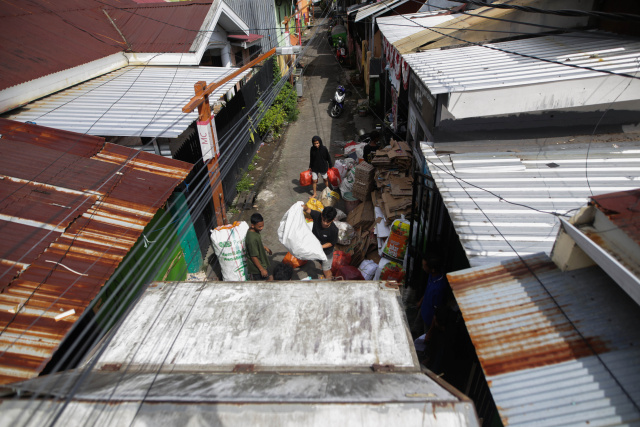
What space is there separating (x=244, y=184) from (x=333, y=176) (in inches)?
106

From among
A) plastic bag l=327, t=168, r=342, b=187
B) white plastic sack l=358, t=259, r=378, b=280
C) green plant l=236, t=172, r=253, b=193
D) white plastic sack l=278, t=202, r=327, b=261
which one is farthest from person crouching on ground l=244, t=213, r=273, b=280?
green plant l=236, t=172, r=253, b=193

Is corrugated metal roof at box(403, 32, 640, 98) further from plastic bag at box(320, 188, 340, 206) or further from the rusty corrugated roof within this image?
plastic bag at box(320, 188, 340, 206)

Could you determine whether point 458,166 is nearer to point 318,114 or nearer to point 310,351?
point 310,351

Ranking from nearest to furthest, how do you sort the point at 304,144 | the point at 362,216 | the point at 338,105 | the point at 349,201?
the point at 362,216, the point at 349,201, the point at 304,144, the point at 338,105

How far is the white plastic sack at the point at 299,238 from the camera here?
20.1 ft

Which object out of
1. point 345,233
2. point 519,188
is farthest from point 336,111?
point 519,188

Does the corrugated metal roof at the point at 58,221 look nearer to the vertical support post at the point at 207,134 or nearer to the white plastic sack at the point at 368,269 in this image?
the vertical support post at the point at 207,134

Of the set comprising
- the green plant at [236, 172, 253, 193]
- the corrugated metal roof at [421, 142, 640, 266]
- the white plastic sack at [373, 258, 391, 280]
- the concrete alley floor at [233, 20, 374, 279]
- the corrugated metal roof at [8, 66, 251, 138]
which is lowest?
the concrete alley floor at [233, 20, 374, 279]

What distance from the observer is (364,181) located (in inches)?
329

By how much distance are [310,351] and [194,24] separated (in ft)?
35.4

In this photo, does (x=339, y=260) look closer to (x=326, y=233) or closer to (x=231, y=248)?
(x=326, y=233)

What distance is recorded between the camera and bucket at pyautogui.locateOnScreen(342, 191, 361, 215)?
8880 mm

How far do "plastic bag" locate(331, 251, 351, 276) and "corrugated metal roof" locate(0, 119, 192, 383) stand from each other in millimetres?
3125

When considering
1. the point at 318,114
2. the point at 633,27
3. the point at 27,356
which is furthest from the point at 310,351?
the point at 318,114
